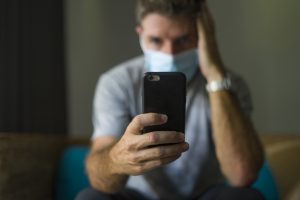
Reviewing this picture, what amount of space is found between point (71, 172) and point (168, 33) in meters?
0.52

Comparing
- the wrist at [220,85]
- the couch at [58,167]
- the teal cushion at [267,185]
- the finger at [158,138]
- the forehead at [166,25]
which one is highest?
the forehead at [166,25]

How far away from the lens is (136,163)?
525mm

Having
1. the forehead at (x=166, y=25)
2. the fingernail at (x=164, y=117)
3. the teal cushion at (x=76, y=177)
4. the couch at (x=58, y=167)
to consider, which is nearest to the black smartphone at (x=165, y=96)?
the fingernail at (x=164, y=117)

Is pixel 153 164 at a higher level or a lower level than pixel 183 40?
lower

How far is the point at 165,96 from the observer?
511 millimetres

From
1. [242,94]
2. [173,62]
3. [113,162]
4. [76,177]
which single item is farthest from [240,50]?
[113,162]

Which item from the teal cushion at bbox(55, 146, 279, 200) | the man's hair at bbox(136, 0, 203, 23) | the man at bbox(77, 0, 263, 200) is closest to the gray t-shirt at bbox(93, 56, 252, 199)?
the man at bbox(77, 0, 263, 200)

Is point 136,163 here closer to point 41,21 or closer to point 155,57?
point 155,57

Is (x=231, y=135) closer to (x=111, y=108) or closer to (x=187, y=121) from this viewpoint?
(x=187, y=121)

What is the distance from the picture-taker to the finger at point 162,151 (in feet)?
1.61

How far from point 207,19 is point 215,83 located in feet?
0.43

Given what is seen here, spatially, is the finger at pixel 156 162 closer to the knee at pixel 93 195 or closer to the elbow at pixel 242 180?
the knee at pixel 93 195

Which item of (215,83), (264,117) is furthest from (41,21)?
(264,117)

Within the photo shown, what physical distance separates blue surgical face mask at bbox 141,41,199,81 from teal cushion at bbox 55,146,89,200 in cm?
37
